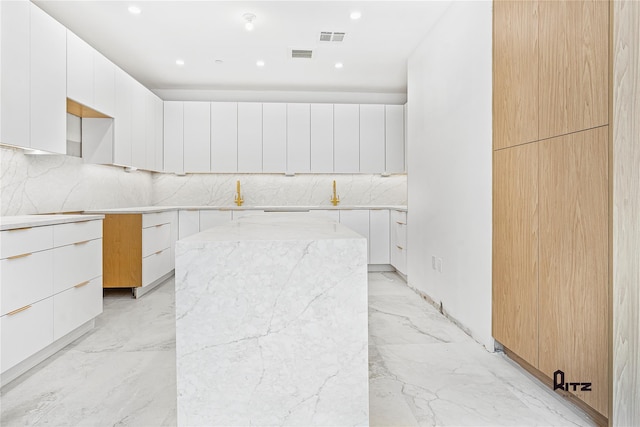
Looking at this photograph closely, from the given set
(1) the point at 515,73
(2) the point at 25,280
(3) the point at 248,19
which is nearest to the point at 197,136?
(3) the point at 248,19

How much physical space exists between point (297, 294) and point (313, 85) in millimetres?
4471

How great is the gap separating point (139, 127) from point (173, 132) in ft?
2.41

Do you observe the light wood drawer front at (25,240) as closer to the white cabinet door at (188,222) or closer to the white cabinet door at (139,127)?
the white cabinet door at (139,127)

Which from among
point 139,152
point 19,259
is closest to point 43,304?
point 19,259

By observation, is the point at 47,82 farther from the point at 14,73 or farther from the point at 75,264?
the point at 75,264

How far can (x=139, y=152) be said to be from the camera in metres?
4.52

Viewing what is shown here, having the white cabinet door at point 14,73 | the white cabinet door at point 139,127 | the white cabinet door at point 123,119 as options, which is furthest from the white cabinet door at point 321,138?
the white cabinet door at point 14,73

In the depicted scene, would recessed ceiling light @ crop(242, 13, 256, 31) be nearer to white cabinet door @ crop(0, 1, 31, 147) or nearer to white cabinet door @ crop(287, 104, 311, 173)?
white cabinet door @ crop(0, 1, 31, 147)

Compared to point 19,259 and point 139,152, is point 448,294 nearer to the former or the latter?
point 19,259

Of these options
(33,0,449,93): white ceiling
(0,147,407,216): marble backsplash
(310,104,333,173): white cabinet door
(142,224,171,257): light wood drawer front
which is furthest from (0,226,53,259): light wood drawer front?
(310,104,333,173): white cabinet door

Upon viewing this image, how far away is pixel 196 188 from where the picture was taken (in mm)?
5523

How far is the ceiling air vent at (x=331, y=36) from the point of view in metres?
3.60

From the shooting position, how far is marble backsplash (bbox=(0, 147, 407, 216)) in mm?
3605

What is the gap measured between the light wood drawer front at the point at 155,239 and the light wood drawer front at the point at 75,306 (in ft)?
3.05
